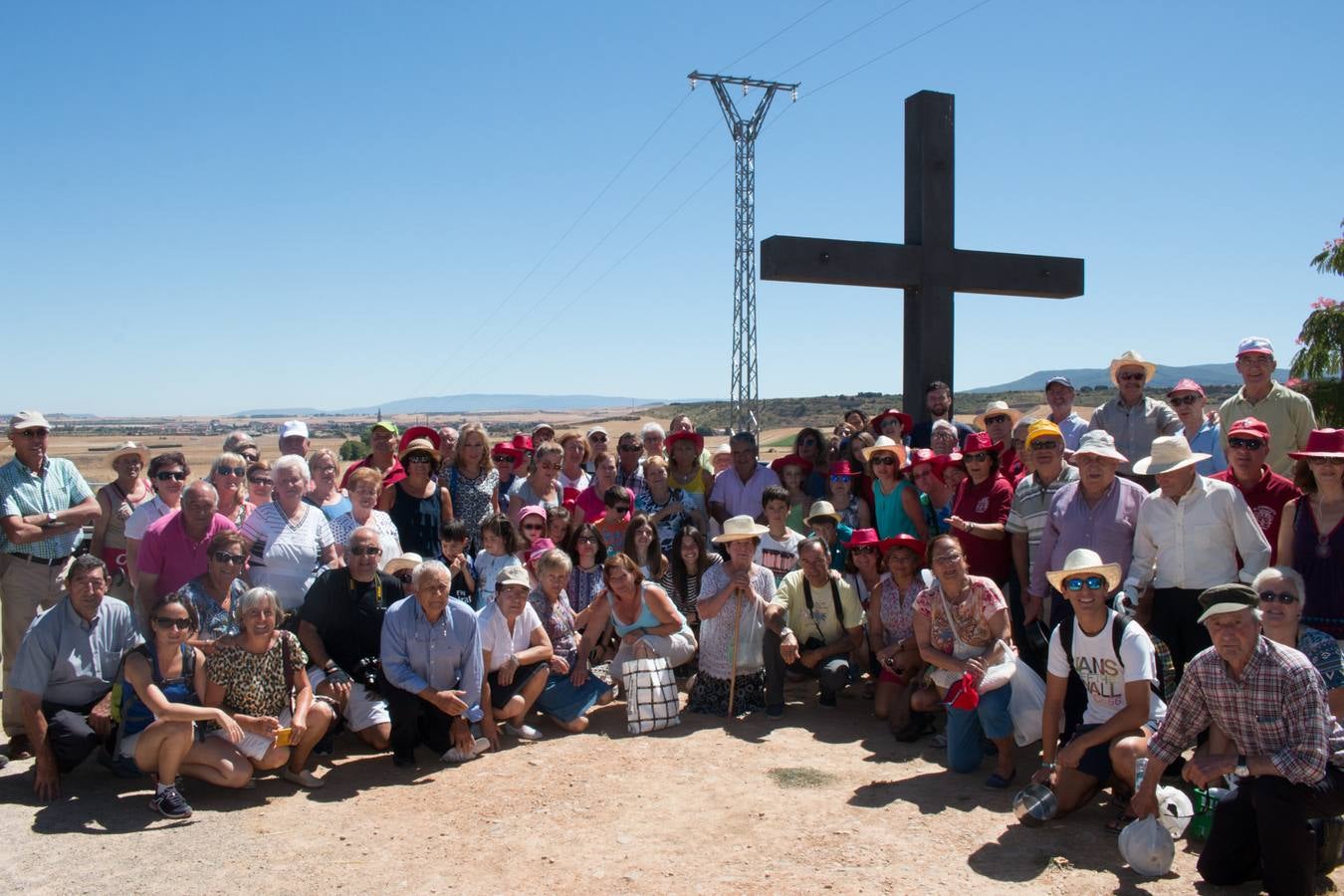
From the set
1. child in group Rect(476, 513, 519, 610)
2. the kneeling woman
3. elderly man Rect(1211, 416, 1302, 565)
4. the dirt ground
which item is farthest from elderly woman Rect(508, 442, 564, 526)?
elderly man Rect(1211, 416, 1302, 565)

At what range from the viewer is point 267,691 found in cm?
580

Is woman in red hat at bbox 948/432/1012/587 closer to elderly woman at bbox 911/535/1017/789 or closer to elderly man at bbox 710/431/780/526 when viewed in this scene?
elderly woman at bbox 911/535/1017/789

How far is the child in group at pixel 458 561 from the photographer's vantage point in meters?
7.09

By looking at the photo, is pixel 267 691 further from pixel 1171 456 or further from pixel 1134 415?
pixel 1134 415

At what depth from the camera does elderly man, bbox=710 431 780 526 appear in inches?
320

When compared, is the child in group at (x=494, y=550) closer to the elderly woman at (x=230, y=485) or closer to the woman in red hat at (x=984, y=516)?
the elderly woman at (x=230, y=485)

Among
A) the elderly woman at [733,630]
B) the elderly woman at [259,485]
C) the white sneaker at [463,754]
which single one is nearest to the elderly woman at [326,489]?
the elderly woman at [259,485]

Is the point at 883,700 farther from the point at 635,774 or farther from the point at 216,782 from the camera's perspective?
the point at 216,782

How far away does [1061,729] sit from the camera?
18.6ft

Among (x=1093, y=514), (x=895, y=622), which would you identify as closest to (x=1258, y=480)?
(x=1093, y=514)

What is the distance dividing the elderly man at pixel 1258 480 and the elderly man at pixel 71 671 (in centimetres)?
628

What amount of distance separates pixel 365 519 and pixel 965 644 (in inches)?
153

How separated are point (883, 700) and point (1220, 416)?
2.99 m

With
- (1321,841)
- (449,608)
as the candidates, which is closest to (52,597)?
(449,608)
